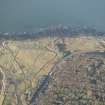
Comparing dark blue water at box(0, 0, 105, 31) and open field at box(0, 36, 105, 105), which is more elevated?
dark blue water at box(0, 0, 105, 31)

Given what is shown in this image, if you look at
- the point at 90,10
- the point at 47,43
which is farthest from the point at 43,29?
the point at 90,10

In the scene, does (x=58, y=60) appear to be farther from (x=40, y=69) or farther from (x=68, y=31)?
(x=68, y=31)

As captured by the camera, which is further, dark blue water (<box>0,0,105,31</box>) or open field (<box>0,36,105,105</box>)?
dark blue water (<box>0,0,105,31</box>)

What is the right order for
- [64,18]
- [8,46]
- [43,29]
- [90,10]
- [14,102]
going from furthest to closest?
1. [90,10]
2. [64,18]
3. [43,29]
4. [8,46]
5. [14,102]

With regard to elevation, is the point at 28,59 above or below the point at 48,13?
below

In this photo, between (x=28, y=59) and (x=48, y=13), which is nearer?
(x=28, y=59)

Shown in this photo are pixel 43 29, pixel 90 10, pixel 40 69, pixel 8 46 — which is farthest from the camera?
pixel 90 10

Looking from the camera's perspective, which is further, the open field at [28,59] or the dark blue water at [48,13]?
the dark blue water at [48,13]

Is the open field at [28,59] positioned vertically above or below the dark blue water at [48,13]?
below
